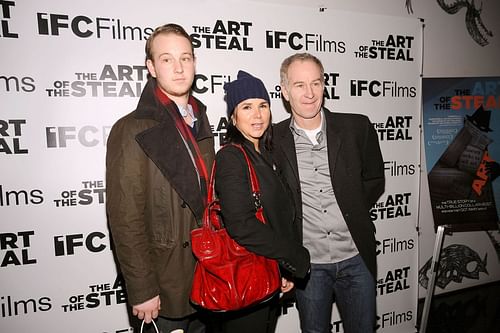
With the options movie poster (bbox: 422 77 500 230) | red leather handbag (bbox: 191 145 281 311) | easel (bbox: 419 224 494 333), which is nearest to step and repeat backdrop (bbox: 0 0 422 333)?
red leather handbag (bbox: 191 145 281 311)

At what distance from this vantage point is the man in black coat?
1771 millimetres

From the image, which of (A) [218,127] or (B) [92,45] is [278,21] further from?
(B) [92,45]

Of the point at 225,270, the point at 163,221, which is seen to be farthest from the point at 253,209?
the point at 163,221

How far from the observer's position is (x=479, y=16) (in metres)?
3.23

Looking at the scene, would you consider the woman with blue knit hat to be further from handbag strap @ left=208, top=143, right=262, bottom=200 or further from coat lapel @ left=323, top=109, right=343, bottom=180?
coat lapel @ left=323, top=109, right=343, bottom=180

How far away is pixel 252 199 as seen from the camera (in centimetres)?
141

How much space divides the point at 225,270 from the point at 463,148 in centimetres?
272

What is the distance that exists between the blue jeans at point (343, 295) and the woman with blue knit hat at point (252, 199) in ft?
1.15

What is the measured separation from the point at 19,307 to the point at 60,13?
160cm

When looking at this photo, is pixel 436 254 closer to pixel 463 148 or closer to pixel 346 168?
pixel 463 148

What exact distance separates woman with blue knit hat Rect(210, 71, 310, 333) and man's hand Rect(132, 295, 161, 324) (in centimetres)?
25

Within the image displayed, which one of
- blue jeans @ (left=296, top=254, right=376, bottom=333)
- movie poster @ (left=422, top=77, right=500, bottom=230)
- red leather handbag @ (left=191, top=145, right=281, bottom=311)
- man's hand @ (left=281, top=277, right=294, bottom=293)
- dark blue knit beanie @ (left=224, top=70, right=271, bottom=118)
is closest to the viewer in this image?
red leather handbag @ (left=191, top=145, right=281, bottom=311)

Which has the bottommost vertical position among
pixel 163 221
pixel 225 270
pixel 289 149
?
pixel 225 270

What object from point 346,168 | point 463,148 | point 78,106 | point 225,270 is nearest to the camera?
point 225,270
